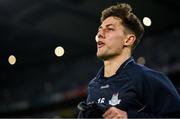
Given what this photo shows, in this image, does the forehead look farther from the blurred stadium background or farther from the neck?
the blurred stadium background

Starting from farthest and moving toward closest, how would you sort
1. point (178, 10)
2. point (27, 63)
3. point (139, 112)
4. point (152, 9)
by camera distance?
point (27, 63)
point (178, 10)
point (152, 9)
point (139, 112)

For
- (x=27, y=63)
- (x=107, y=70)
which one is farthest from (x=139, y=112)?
(x=27, y=63)

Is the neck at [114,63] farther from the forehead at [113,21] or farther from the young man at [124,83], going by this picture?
the forehead at [113,21]

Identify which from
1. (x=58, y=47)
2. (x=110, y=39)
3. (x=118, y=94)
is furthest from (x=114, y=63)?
(x=58, y=47)

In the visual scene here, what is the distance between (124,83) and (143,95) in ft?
0.58

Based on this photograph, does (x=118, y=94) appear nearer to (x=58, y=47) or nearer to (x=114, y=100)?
(x=114, y=100)

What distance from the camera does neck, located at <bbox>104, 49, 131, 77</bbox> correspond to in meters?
2.95

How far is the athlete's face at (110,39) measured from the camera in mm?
2957

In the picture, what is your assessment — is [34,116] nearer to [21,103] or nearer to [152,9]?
[21,103]

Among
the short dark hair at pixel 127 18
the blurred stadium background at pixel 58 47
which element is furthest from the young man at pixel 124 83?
the blurred stadium background at pixel 58 47

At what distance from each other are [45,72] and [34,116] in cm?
198

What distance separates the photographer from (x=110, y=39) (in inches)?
117

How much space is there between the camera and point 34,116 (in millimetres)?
15797

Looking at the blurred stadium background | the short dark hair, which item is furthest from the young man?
the blurred stadium background
